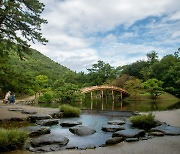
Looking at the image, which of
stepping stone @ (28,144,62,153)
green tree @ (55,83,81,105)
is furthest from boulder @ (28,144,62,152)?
green tree @ (55,83,81,105)

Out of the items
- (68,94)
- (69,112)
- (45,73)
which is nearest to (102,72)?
(45,73)

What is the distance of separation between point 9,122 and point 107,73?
135ft

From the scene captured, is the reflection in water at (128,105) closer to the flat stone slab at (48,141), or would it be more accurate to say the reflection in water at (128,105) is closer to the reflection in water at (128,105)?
the reflection in water at (128,105)

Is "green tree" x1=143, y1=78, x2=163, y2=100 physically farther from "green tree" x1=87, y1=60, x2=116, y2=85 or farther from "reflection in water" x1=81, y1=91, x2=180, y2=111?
"green tree" x1=87, y1=60, x2=116, y2=85

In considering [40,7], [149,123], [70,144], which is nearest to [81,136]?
[70,144]

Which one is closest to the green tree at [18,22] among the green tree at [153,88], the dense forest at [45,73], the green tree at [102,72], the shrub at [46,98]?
the dense forest at [45,73]

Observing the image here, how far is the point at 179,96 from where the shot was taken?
42.4 meters

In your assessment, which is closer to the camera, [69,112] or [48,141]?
[48,141]

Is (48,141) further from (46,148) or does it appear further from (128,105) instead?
(128,105)

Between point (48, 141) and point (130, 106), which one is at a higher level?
point (130, 106)

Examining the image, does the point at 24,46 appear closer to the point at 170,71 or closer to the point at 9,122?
the point at 9,122

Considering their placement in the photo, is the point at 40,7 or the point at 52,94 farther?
the point at 52,94

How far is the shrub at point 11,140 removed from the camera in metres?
6.32

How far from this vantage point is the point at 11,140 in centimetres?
644
